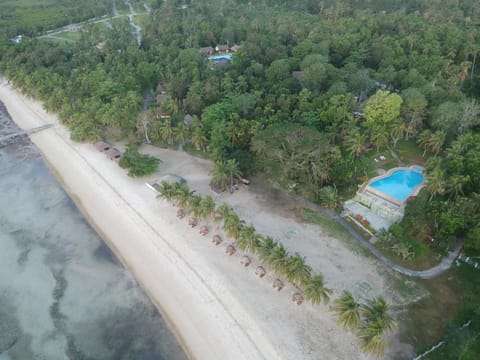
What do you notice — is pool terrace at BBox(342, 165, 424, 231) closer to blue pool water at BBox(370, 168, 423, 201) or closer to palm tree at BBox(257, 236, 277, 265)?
blue pool water at BBox(370, 168, 423, 201)

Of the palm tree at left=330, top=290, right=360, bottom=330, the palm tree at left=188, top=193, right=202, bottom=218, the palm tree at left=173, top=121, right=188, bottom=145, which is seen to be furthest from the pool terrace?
the palm tree at left=173, top=121, right=188, bottom=145

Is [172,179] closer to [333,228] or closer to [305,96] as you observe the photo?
[333,228]

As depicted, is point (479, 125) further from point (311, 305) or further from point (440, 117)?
point (311, 305)

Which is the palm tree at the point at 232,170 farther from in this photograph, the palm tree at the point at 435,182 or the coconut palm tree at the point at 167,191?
the palm tree at the point at 435,182

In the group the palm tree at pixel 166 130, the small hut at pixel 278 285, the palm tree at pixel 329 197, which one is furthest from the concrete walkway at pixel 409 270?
the palm tree at pixel 166 130

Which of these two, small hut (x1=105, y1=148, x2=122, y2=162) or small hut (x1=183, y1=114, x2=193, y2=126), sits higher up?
small hut (x1=183, y1=114, x2=193, y2=126)

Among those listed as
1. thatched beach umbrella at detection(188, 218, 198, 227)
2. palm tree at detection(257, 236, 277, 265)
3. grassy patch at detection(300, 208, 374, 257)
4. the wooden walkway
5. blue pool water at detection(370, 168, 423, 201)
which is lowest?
the wooden walkway

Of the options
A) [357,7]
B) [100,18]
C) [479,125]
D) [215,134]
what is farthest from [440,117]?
[100,18]
